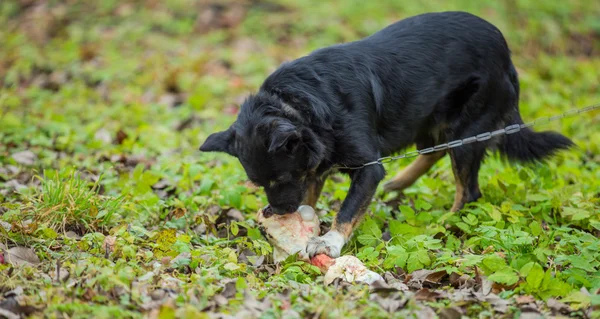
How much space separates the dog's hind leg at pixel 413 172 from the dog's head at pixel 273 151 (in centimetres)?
140

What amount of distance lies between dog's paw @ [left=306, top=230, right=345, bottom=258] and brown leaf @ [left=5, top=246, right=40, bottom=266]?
5.79ft

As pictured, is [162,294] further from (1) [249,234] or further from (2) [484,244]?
(2) [484,244]

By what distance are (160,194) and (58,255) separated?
1.51 m

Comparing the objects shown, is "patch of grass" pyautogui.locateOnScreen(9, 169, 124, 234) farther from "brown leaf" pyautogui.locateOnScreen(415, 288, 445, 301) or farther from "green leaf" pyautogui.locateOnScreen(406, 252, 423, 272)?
"brown leaf" pyautogui.locateOnScreen(415, 288, 445, 301)

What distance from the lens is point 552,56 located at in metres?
10.7

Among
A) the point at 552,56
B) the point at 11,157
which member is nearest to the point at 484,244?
the point at 11,157

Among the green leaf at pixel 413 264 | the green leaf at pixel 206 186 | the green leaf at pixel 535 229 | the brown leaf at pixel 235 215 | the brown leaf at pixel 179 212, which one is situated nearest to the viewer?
the green leaf at pixel 413 264

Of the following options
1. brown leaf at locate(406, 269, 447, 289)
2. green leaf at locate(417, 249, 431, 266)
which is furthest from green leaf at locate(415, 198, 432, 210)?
brown leaf at locate(406, 269, 447, 289)

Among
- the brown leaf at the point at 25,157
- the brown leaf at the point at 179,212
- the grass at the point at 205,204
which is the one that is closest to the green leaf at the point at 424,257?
the grass at the point at 205,204

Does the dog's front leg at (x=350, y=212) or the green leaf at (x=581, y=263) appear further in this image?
the dog's front leg at (x=350, y=212)

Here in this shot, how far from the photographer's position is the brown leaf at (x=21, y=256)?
11.8 feet

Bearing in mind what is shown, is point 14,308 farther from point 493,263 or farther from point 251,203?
point 493,263

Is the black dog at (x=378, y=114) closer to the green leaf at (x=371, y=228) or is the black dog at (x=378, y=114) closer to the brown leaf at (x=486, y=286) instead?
the green leaf at (x=371, y=228)

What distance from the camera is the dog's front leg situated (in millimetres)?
4164
